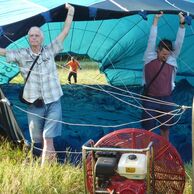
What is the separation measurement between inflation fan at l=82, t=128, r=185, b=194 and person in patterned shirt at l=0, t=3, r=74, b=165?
41.7 inches

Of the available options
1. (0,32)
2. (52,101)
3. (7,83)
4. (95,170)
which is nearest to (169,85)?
(52,101)

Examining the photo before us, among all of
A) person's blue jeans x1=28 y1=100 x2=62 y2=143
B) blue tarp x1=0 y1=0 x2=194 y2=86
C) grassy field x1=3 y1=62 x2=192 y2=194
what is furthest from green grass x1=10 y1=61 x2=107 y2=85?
grassy field x1=3 y1=62 x2=192 y2=194

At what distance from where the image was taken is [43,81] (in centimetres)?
475

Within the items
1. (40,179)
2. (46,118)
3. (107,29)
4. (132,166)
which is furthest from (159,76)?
(132,166)

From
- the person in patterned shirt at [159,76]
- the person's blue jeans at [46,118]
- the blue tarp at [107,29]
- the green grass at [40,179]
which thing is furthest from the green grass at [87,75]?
the green grass at [40,179]

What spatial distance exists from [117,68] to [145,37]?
96 cm

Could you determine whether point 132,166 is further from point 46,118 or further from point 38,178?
point 46,118

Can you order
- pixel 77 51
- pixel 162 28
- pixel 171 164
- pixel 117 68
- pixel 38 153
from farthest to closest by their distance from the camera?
pixel 117 68, pixel 77 51, pixel 162 28, pixel 38 153, pixel 171 164

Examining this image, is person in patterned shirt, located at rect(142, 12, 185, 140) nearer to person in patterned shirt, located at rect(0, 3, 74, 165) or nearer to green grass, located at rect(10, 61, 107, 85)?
person in patterned shirt, located at rect(0, 3, 74, 165)

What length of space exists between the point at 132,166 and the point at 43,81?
1615 millimetres

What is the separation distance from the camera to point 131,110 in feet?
23.4

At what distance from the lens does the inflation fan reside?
3416 mm

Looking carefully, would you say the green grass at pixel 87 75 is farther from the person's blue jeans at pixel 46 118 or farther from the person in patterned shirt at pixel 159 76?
the person's blue jeans at pixel 46 118

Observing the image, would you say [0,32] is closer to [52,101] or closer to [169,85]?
[52,101]
